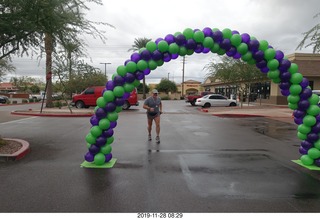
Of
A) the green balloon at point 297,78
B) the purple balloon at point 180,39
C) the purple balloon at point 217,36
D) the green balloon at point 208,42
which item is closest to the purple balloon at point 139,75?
the purple balloon at point 180,39

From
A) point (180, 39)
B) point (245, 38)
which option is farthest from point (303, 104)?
point (180, 39)

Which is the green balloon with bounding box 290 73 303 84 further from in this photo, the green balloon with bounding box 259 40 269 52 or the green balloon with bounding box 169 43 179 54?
the green balloon with bounding box 169 43 179 54

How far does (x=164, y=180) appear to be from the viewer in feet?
17.7

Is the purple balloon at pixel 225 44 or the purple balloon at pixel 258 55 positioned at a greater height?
the purple balloon at pixel 225 44

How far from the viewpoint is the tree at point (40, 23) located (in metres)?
7.50

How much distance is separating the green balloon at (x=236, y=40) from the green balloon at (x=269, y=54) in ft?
2.26

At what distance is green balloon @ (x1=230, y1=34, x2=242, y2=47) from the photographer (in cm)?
630

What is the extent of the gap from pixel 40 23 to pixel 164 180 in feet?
19.4

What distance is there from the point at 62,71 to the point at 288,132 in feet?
51.1

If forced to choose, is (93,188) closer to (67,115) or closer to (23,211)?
(23,211)

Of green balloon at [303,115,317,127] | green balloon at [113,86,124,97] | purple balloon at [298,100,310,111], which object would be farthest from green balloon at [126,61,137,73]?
green balloon at [303,115,317,127]

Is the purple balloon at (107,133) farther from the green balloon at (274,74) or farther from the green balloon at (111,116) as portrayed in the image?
the green balloon at (274,74)

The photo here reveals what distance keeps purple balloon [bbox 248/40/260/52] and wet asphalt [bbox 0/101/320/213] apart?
276cm

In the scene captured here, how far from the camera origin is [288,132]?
39.5ft
